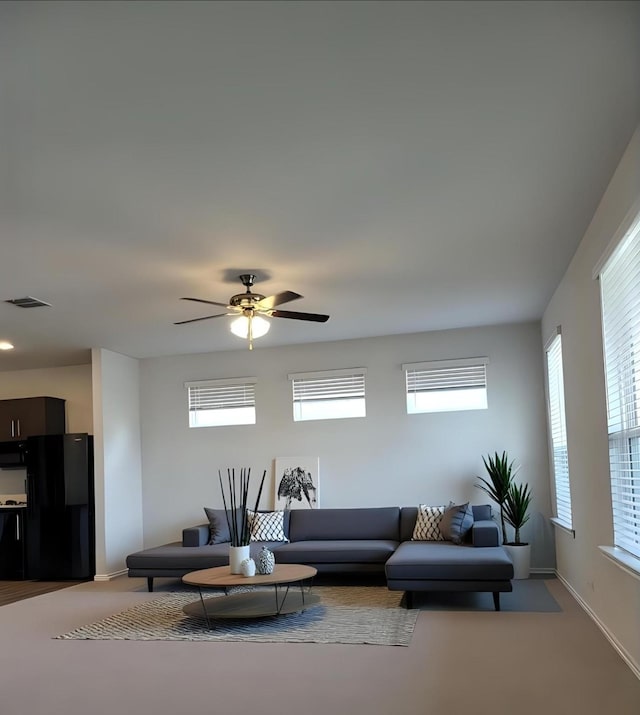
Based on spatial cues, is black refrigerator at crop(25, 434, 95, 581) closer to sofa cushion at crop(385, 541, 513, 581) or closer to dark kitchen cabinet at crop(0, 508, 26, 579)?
dark kitchen cabinet at crop(0, 508, 26, 579)

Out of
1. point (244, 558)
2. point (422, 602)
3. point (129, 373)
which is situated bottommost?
point (422, 602)

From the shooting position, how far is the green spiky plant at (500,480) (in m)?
7.27

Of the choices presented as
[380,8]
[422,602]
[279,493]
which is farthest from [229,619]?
[380,8]

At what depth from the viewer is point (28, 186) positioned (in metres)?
3.63

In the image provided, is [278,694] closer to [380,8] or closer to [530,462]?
[380,8]

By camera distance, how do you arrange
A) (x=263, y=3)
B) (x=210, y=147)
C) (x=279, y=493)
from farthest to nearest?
(x=279, y=493) < (x=210, y=147) < (x=263, y=3)

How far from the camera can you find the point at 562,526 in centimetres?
642

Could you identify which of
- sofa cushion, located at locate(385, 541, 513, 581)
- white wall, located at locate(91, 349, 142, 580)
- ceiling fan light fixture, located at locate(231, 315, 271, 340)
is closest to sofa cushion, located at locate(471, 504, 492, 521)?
sofa cushion, located at locate(385, 541, 513, 581)

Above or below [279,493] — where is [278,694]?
below

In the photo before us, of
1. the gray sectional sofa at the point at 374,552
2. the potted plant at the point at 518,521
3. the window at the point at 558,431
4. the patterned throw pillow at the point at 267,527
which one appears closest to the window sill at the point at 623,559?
the gray sectional sofa at the point at 374,552

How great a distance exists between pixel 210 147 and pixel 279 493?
570 centimetres

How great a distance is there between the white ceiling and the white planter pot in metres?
2.71

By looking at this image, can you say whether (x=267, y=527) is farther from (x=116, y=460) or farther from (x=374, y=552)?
(x=116, y=460)

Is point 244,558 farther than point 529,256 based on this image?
Yes
